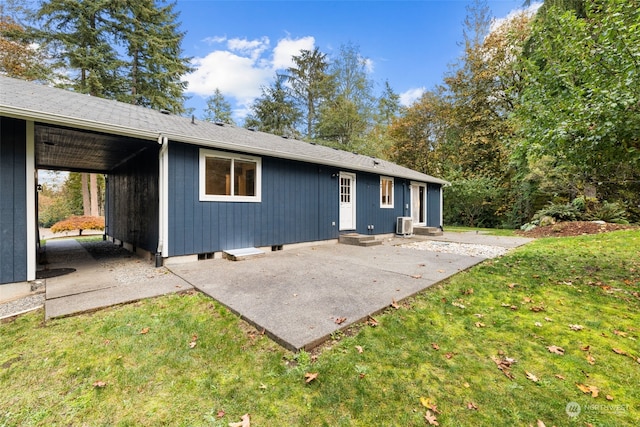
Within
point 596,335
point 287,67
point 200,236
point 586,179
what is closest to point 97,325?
point 200,236

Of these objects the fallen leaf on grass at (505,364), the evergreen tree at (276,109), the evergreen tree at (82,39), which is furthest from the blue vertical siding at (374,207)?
the evergreen tree at (82,39)

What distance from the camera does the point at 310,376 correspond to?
197 cm

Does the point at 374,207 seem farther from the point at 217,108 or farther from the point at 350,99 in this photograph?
the point at 217,108

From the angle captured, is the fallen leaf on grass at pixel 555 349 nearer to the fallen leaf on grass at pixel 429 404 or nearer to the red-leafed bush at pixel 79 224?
the fallen leaf on grass at pixel 429 404

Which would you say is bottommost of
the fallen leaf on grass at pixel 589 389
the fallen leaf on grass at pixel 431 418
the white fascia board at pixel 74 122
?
the fallen leaf on grass at pixel 431 418

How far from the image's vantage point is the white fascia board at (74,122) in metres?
3.54

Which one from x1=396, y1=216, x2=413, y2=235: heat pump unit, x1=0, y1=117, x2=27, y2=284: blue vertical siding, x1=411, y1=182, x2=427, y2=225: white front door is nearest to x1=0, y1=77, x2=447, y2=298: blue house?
x1=0, y1=117, x2=27, y2=284: blue vertical siding

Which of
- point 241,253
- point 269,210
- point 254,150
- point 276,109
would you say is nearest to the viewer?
point 241,253

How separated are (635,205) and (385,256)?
1409cm

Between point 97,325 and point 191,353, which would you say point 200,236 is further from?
point 191,353

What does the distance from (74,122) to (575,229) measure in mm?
14709

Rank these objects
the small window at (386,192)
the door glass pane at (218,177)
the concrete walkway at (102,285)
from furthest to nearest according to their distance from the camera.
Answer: the small window at (386,192)
the door glass pane at (218,177)
the concrete walkway at (102,285)

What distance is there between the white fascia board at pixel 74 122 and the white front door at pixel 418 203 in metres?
10.1

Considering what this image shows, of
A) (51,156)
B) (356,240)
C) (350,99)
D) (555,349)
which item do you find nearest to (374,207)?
(356,240)
